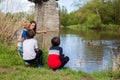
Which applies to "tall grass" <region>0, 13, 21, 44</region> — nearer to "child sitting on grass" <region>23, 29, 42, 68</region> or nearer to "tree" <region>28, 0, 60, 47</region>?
"child sitting on grass" <region>23, 29, 42, 68</region>

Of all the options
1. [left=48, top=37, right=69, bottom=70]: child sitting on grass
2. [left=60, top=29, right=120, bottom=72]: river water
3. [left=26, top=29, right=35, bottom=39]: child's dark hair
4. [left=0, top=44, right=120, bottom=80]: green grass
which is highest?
[left=26, top=29, right=35, bottom=39]: child's dark hair

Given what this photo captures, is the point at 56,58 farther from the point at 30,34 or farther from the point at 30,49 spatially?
the point at 30,34

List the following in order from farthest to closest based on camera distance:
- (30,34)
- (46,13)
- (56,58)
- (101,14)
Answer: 1. (101,14)
2. (46,13)
3. (30,34)
4. (56,58)

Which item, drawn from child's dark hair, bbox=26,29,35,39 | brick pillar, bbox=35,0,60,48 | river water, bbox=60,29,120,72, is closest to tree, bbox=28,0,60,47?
brick pillar, bbox=35,0,60,48

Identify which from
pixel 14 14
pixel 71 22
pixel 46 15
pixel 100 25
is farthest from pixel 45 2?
pixel 71 22

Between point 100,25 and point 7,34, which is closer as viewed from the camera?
point 7,34

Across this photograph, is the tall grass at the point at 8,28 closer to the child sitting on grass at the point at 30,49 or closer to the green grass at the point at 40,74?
the green grass at the point at 40,74

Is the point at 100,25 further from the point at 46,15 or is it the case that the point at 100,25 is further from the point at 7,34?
the point at 7,34

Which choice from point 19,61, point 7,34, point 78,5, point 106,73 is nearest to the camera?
point 106,73

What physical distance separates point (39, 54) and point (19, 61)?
701 mm

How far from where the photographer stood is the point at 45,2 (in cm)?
2198

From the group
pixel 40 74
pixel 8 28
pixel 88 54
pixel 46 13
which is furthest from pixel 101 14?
pixel 40 74

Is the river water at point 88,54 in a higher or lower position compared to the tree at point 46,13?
lower

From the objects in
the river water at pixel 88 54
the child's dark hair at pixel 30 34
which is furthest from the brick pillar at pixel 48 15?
the child's dark hair at pixel 30 34
